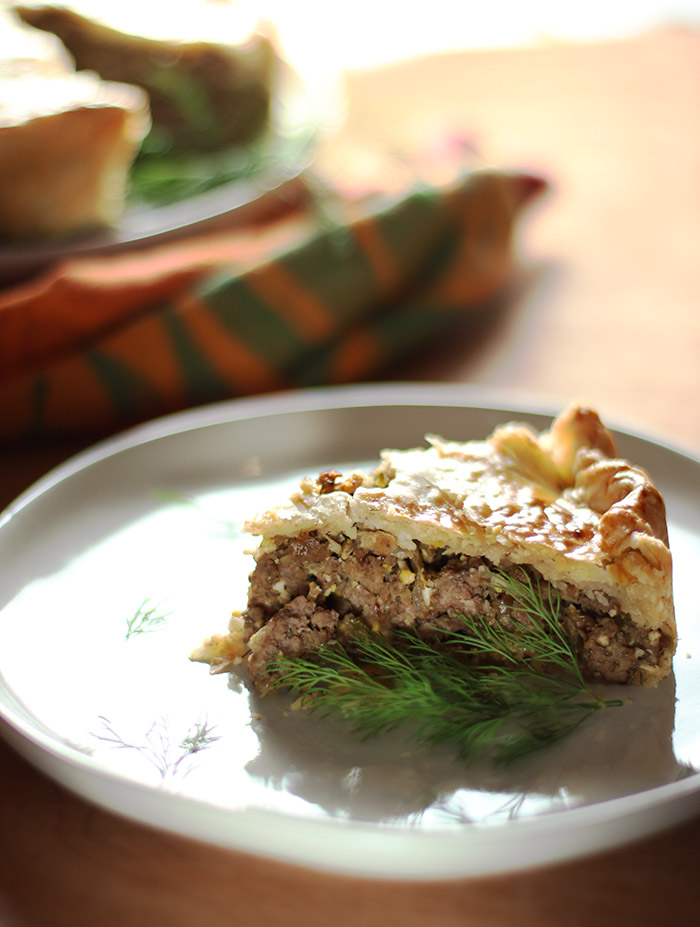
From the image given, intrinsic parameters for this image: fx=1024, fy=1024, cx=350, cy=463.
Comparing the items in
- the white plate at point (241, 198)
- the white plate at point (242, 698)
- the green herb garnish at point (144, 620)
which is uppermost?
the white plate at point (241, 198)

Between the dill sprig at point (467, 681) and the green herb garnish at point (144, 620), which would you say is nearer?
the dill sprig at point (467, 681)

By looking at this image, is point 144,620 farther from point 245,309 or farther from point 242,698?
point 245,309

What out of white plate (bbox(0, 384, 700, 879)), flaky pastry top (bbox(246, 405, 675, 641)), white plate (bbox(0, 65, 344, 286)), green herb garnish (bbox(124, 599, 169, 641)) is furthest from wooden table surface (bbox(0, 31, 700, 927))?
flaky pastry top (bbox(246, 405, 675, 641))

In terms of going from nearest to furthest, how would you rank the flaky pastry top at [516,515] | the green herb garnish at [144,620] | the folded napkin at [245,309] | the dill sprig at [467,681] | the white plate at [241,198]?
the dill sprig at [467,681] → the flaky pastry top at [516,515] → the green herb garnish at [144,620] → the folded napkin at [245,309] → the white plate at [241,198]

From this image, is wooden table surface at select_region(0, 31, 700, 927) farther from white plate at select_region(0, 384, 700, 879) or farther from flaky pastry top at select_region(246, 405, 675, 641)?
flaky pastry top at select_region(246, 405, 675, 641)

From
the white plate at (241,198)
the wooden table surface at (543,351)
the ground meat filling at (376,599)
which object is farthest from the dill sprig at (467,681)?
the white plate at (241,198)

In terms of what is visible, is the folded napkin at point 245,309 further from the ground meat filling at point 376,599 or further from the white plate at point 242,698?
the ground meat filling at point 376,599

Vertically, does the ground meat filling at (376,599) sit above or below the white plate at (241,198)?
below

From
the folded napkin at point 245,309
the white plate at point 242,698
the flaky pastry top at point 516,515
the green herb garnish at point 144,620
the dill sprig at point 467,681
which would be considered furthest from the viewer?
the folded napkin at point 245,309
